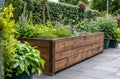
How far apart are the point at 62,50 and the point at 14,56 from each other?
4.30ft

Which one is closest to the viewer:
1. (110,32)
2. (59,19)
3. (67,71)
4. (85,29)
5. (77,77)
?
(77,77)

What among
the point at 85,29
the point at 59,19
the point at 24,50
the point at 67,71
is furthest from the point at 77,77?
the point at 59,19

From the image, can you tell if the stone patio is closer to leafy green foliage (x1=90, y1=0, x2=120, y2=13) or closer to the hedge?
the hedge

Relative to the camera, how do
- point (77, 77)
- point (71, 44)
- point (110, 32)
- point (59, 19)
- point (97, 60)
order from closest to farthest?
Result: point (77, 77), point (71, 44), point (97, 60), point (110, 32), point (59, 19)

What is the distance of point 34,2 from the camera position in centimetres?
599

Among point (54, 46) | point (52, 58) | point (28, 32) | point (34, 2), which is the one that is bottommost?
point (52, 58)

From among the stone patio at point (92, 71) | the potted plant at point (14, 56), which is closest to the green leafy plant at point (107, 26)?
the stone patio at point (92, 71)

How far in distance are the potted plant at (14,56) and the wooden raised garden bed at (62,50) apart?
0.63 meters

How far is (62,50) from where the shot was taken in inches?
144

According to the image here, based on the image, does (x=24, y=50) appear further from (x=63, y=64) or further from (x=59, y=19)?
(x=59, y=19)

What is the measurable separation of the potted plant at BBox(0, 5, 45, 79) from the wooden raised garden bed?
633mm

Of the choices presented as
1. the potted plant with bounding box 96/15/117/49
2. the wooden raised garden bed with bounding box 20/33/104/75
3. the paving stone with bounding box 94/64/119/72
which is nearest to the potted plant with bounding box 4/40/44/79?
the wooden raised garden bed with bounding box 20/33/104/75

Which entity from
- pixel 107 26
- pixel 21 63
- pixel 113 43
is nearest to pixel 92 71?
pixel 21 63

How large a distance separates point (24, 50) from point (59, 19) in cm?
457
